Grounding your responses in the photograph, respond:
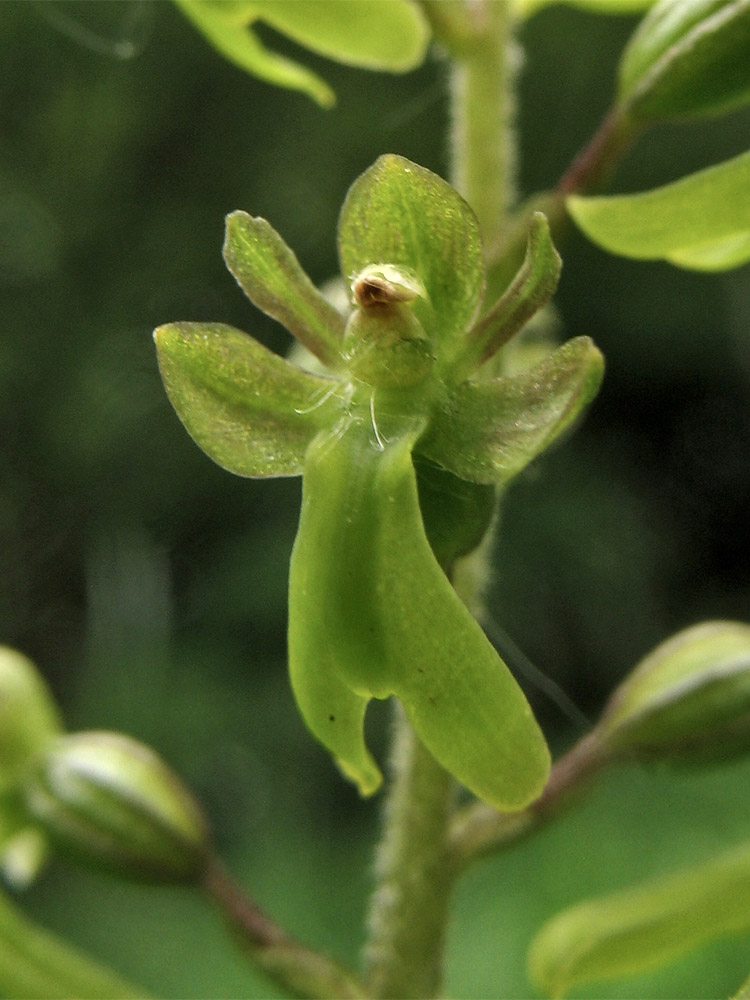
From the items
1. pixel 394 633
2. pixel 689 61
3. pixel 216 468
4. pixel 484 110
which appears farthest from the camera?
pixel 216 468

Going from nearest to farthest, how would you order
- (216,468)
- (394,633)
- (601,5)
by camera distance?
(394,633)
(601,5)
(216,468)

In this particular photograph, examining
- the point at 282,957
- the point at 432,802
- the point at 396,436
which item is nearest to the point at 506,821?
the point at 432,802

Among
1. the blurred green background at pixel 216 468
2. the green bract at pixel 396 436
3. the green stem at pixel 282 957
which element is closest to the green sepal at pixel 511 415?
the green bract at pixel 396 436

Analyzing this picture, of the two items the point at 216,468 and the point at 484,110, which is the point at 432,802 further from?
the point at 216,468

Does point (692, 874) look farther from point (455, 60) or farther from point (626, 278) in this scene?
point (626, 278)

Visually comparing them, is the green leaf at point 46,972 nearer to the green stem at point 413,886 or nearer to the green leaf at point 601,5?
the green stem at point 413,886

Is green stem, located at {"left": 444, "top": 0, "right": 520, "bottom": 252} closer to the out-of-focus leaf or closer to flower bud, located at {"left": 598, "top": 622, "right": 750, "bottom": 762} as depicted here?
the out-of-focus leaf

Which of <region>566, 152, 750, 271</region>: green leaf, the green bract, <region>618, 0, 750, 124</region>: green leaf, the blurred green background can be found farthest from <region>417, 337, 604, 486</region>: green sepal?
the blurred green background
